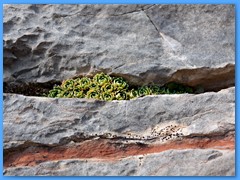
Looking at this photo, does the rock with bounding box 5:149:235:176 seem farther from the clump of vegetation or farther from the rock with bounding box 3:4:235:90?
the rock with bounding box 3:4:235:90

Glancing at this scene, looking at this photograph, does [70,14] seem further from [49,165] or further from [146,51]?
[49,165]

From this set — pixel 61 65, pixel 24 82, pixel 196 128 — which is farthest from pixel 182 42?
pixel 24 82

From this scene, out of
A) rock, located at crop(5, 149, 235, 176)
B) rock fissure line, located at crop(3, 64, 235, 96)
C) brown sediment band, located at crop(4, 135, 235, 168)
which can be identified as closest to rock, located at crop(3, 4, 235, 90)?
rock fissure line, located at crop(3, 64, 235, 96)

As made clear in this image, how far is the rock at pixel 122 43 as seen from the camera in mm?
4508

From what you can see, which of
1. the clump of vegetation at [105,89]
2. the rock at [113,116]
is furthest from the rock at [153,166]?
the clump of vegetation at [105,89]

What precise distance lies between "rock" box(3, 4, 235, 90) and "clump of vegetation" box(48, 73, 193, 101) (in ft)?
0.21

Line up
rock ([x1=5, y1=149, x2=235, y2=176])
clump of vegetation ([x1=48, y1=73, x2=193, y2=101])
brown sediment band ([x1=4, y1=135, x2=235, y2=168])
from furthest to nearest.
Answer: clump of vegetation ([x1=48, y1=73, x2=193, y2=101]), brown sediment band ([x1=4, y1=135, x2=235, y2=168]), rock ([x1=5, y1=149, x2=235, y2=176])

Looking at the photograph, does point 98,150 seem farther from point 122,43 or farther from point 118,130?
point 122,43

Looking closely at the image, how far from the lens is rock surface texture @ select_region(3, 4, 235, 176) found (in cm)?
415

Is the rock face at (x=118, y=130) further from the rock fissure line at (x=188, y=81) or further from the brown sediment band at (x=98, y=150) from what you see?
the rock fissure line at (x=188, y=81)

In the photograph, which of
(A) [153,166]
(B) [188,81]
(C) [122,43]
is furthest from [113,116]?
(B) [188,81]

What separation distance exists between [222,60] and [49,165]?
1.73 meters

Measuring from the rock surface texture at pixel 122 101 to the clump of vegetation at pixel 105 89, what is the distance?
0.21 feet

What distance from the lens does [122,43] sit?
4539 mm
